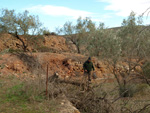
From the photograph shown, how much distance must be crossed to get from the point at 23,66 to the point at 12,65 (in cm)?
85

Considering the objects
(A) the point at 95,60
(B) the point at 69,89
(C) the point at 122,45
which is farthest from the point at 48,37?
(B) the point at 69,89

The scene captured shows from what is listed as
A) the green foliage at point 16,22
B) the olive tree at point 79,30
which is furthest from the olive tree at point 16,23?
the olive tree at point 79,30

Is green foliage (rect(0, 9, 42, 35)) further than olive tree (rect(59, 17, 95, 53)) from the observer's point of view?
No

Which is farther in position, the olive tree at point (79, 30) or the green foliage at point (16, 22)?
the olive tree at point (79, 30)

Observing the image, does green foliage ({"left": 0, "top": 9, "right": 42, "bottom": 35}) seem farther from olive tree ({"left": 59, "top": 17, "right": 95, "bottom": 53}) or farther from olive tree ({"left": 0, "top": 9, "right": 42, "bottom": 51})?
olive tree ({"left": 59, "top": 17, "right": 95, "bottom": 53})

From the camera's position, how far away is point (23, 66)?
1495cm

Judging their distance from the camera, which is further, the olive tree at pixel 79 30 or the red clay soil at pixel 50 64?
the olive tree at pixel 79 30

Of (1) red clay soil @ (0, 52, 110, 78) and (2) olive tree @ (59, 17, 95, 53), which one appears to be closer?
(1) red clay soil @ (0, 52, 110, 78)

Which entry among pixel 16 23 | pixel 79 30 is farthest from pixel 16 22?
pixel 79 30

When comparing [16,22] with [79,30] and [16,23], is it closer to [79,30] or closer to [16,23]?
[16,23]

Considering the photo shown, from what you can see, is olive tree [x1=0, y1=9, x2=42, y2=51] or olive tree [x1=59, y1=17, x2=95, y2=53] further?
olive tree [x1=59, y1=17, x2=95, y2=53]

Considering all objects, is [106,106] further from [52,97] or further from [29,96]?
[29,96]

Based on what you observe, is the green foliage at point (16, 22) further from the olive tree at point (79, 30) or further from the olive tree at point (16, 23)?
the olive tree at point (79, 30)

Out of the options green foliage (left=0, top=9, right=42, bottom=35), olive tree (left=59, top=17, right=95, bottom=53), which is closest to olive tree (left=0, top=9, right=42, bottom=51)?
green foliage (left=0, top=9, right=42, bottom=35)
